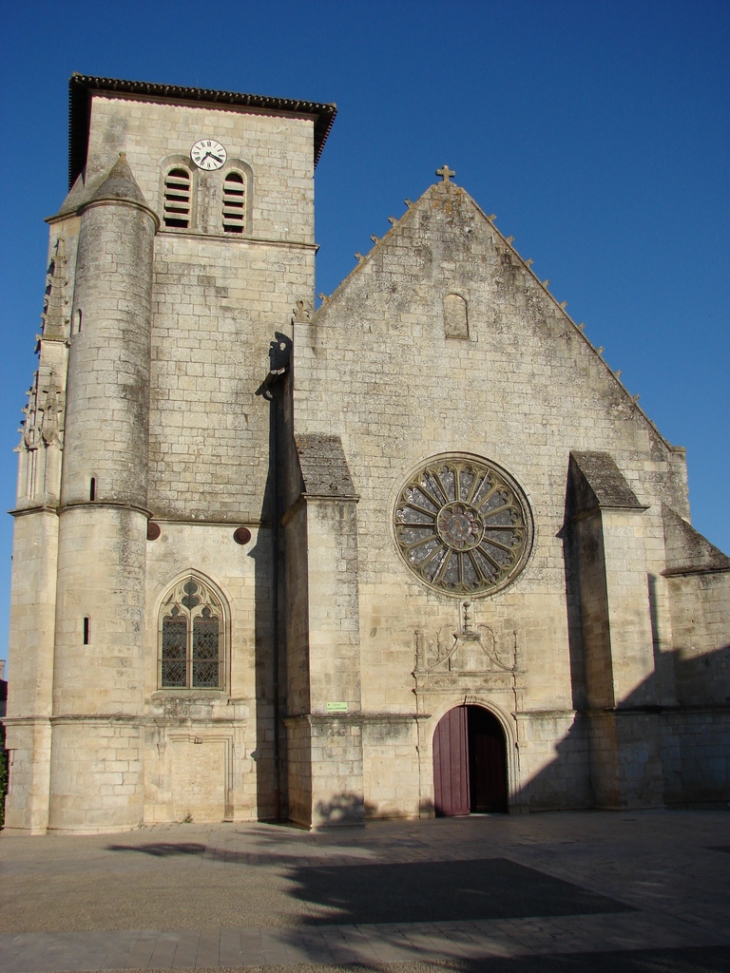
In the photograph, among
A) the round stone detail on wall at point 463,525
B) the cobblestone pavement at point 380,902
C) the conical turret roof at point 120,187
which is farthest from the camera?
the conical turret roof at point 120,187

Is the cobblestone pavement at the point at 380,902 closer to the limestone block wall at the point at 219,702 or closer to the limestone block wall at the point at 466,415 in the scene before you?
the limestone block wall at the point at 219,702

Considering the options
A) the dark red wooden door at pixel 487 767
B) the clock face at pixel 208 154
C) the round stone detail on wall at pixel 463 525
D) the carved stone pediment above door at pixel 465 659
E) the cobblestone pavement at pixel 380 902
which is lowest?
the cobblestone pavement at pixel 380 902

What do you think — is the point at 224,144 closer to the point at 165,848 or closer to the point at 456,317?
the point at 456,317

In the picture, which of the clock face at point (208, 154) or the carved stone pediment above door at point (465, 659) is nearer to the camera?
the carved stone pediment above door at point (465, 659)

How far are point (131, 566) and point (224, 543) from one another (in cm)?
180

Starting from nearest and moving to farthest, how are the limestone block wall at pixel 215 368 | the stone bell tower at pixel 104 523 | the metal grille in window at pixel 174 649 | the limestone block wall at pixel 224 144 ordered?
the stone bell tower at pixel 104 523
the metal grille in window at pixel 174 649
the limestone block wall at pixel 215 368
the limestone block wall at pixel 224 144

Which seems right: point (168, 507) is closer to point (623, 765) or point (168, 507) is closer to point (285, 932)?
point (623, 765)

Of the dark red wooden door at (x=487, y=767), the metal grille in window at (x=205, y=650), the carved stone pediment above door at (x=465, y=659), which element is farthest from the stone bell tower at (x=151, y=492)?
the dark red wooden door at (x=487, y=767)

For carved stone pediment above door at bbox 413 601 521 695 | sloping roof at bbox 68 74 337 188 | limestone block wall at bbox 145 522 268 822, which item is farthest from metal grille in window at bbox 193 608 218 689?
sloping roof at bbox 68 74 337 188

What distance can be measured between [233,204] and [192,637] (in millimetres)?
9138

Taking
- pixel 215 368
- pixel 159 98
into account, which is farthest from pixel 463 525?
pixel 159 98

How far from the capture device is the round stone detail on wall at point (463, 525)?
1698cm

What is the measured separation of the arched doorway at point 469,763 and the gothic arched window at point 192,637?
4.01 m

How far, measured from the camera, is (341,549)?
1519cm
